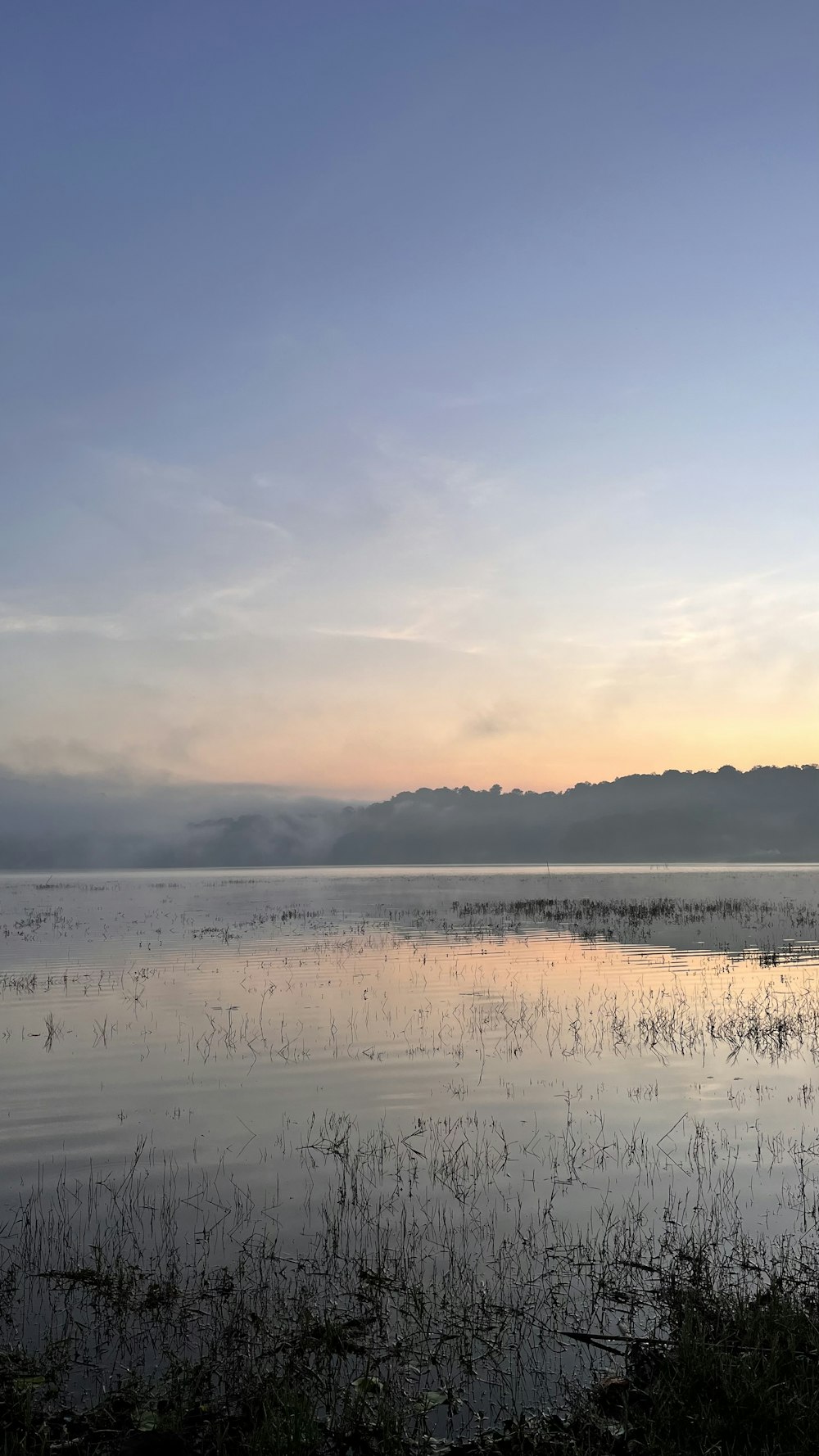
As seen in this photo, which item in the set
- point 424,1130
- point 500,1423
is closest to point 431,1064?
point 424,1130

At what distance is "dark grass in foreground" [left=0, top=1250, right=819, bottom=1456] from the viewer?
22.8 ft

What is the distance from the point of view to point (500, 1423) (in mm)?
7469

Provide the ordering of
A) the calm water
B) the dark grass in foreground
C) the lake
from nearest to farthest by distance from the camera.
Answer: the dark grass in foreground
the lake
the calm water

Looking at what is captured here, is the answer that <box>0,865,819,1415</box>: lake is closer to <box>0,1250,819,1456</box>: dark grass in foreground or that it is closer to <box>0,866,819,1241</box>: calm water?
<box>0,866,819,1241</box>: calm water

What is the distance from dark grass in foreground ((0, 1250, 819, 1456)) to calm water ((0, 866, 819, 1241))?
3.78m

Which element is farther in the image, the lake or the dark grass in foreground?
the lake

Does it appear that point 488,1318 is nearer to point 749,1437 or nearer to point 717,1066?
point 749,1437

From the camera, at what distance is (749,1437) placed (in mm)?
6891

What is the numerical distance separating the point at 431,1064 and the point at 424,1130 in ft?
18.0

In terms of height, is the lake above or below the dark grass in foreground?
below

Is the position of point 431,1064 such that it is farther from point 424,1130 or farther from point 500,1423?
point 500,1423

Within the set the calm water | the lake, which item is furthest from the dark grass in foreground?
the calm water

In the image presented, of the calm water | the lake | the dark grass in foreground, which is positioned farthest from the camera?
the calm water

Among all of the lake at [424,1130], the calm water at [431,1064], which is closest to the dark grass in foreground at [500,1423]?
the lake at [424,1130]
